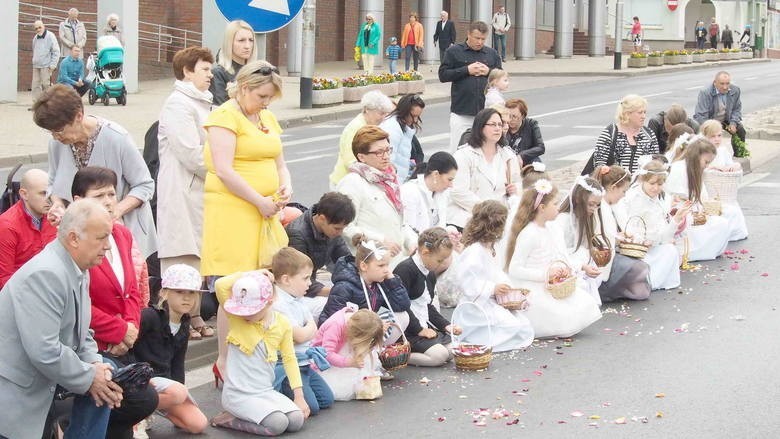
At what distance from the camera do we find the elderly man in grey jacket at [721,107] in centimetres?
1936

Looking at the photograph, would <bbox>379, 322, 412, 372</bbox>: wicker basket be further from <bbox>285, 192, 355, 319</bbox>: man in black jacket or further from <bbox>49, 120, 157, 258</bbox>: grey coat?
<bbox>49, 120, 157, 258</bbox>: grey coat

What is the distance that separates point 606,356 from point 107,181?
3.86 meters

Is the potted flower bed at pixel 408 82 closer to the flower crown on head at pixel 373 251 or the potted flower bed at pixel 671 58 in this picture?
the potted flower bed at pixel 671 58

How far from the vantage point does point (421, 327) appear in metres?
9.10

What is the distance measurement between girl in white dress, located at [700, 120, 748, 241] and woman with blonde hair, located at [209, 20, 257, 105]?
6.03 meters

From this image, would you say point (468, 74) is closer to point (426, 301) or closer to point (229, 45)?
point (229, 45)

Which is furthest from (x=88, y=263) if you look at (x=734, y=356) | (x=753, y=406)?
(x=734, y=356)

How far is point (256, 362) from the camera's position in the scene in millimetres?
7492

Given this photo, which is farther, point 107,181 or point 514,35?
point 514,35

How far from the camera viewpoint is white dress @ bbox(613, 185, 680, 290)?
1170cm

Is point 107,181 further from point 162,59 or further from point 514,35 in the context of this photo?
point 514,35

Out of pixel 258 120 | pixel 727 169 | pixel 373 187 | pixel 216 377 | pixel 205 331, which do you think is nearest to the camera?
pixel 216 377

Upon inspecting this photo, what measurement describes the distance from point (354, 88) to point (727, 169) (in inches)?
660

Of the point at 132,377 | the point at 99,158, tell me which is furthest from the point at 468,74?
the point at 132,377
